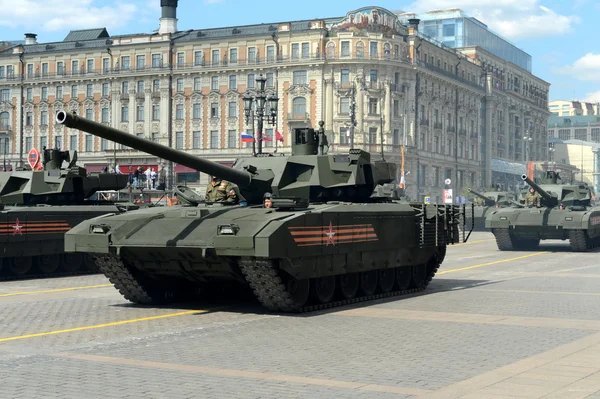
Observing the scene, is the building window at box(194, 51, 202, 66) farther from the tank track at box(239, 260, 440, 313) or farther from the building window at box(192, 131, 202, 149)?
the tank track at box(239, 260, 440, 313)

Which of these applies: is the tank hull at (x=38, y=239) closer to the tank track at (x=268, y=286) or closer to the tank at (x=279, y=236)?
the tank at (x=279, y=236)

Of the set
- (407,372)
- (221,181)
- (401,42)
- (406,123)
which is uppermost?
(401,42)

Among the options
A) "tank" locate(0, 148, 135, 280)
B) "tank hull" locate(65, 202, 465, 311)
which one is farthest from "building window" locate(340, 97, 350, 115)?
"tank hull" locate(65, 202, 465, 311)

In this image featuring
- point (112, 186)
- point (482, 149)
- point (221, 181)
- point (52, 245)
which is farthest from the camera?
point (482, 149)

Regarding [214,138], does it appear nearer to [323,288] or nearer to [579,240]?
[579,240]

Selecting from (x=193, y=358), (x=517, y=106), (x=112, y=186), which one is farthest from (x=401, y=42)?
(x=193, y=358)

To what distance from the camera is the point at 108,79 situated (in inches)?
3605

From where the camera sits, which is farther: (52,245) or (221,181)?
(52,245)

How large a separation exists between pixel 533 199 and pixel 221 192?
2100 cm

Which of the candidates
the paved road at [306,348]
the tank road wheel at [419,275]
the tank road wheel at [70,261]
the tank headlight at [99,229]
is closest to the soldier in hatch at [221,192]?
the paved road at [306,348]

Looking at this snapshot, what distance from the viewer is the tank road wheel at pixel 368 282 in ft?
59.7

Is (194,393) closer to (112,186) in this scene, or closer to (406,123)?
(112,186)

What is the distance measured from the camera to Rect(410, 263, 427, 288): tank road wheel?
20031 millimetres

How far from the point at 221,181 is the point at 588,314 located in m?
6.51
